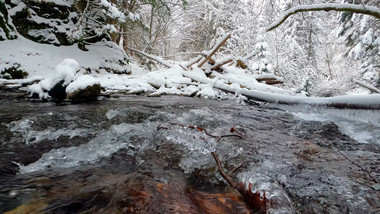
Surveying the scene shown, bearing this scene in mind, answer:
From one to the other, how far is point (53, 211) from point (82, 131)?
146 cm

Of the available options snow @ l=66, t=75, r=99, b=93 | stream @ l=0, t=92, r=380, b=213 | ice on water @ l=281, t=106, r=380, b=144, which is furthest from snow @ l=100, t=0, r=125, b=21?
ice on water @ l=281, t=106, r=380, b=144

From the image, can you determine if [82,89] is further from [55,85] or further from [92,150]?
[92,150]

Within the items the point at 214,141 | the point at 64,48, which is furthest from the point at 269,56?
the point at 214,141

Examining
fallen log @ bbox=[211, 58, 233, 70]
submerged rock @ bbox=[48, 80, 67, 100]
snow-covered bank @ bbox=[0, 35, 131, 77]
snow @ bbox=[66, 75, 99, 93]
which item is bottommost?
submerged rock @ bbox=[48, 80, 67, 100]

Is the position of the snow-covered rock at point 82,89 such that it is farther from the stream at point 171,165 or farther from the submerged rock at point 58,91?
the stream at point 171,165

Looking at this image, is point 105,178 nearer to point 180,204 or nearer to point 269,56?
point 180,204

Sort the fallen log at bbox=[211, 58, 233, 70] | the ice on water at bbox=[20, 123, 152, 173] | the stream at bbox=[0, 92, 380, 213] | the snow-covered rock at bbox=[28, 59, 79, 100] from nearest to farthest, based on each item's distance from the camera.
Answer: the stream at bbox=[0, 92, 380, 213] < the ice on water at bbox=[20, 123, 152, 173] < the snow-covered rock at bbox=[28, 59, 79, 100] < the fallen log at bbox=[211, 58, 233, 70]

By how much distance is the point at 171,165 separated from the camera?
153 centimetres

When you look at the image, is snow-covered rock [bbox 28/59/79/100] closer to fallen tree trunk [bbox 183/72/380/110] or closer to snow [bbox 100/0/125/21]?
snow [bbox 100/0/125/21]

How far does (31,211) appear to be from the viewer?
82 cm

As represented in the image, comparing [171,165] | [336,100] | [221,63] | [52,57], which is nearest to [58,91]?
[52,57]

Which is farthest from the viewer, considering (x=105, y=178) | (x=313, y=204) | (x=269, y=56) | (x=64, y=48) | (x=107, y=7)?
(x=269, y=56)

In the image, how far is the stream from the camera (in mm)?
970

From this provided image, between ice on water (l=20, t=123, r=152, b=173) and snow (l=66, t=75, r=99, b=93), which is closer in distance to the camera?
ice on water (l=20, t=123, r=152, b=173)
